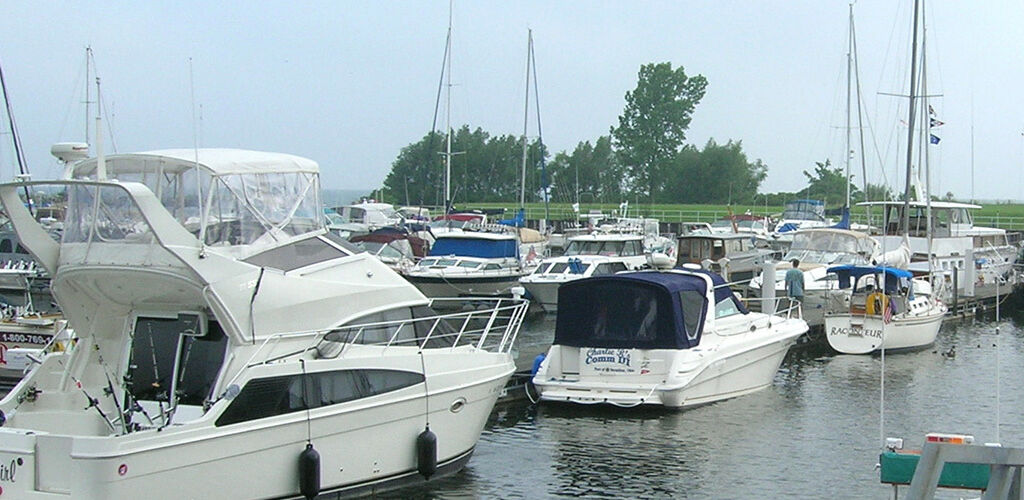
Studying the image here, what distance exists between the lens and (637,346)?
1984cm

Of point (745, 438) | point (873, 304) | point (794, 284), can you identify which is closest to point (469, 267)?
point (794, 284)

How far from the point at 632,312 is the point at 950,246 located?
2489cm

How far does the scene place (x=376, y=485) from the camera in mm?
13953

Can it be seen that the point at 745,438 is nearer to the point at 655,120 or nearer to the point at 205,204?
the point at 205,204

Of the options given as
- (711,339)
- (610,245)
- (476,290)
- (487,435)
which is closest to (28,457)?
(487,435)

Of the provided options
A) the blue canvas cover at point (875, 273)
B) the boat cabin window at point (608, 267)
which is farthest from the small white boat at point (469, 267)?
the blue canvas cover at point (875, 273)

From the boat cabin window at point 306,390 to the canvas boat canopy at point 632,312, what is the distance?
6.58 metres

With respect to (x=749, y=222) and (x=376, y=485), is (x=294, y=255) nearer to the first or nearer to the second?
(x=376, y=485)

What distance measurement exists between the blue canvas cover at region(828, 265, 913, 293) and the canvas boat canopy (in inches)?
397

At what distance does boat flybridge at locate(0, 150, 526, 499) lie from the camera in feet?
40.5

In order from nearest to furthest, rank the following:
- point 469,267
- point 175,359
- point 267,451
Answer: point 267,451
point 175,359
point 469,267

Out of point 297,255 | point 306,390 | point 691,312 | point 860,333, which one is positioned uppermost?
point 297,255

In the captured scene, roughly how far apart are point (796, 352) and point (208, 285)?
63.3 ft

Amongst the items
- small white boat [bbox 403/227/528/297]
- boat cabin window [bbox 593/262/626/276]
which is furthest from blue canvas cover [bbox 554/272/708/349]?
boat cabin window [bbox 593/262/626/276]
